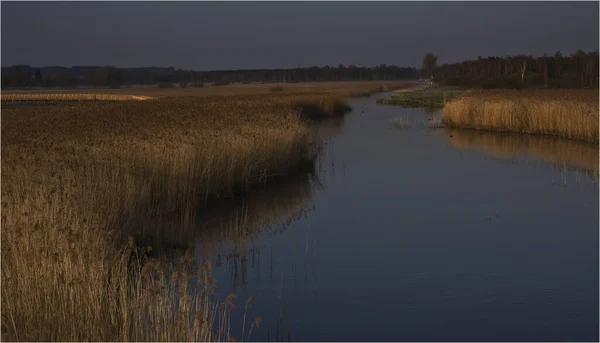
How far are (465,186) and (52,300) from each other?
10527mm

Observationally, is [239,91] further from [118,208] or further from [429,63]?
[429,63]

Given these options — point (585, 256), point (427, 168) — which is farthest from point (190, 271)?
point (427, 168)

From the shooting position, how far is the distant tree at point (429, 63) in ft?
460

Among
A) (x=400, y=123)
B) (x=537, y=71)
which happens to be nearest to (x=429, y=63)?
(x=537, y=71)

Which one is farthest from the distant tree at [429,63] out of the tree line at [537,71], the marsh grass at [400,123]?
the marsh grass at [400,123]

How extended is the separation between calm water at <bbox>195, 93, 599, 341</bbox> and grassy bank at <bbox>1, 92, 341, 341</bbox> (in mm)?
769

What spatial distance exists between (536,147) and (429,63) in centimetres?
12437

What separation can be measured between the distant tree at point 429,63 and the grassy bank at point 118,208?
125457 millimetres

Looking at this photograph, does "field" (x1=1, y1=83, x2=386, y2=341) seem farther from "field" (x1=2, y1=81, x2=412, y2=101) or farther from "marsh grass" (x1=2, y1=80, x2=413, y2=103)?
"field" (x1=2, y1=81, x2=412, y2=101)

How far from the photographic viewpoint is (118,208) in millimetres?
8930

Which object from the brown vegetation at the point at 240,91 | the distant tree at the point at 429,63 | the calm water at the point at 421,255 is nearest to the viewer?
the calm water at the point at 421,255

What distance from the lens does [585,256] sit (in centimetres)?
916

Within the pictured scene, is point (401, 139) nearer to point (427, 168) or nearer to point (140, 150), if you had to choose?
point (427, 168)

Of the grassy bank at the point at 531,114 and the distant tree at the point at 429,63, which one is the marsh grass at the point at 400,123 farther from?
the distant tree at the point at 429,63
